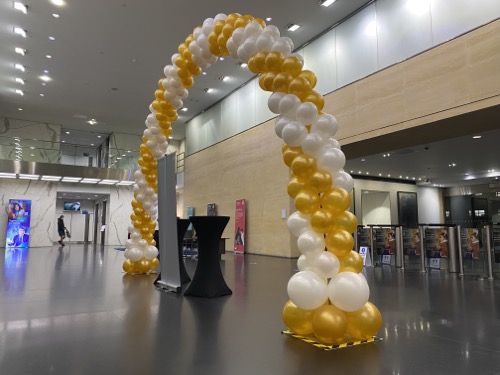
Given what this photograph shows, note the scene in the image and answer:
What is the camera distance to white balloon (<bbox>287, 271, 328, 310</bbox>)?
3008 mm

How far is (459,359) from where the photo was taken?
2.57 metres

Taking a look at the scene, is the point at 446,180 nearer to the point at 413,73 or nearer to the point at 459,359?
the point at 413,73

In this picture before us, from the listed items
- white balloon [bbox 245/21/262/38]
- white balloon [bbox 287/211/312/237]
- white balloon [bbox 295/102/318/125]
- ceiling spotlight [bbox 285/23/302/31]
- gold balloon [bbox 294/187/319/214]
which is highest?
ceiling spotlight [bbox 285/23/302/31]

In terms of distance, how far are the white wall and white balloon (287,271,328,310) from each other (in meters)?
16.8

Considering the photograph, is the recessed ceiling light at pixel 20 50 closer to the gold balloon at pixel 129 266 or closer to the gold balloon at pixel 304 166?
the gold balloon at pixel 129 266

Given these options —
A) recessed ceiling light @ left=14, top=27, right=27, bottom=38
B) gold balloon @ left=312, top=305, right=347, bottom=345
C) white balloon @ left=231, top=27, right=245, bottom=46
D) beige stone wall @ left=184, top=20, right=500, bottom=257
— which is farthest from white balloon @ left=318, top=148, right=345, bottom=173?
recessed ceiling light @ left=14, top=27, right=27, bottom=38

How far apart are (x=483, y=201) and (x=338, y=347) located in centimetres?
2220

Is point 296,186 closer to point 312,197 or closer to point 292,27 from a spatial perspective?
point 312,197

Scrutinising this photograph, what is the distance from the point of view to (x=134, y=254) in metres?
7.26

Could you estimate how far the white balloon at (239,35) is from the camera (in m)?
4.05

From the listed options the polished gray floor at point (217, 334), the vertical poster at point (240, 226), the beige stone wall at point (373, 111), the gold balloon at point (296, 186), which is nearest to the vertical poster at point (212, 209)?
the beige stone wall at point (373, 111)

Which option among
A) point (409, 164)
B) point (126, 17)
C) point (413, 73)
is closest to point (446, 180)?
point (409, 164)

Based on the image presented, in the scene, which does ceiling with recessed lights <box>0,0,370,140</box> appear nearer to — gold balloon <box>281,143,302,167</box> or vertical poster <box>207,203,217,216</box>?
vertical poster <box>207,203,217,216</box>

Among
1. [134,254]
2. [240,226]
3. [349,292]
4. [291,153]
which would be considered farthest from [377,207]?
[349,292]
